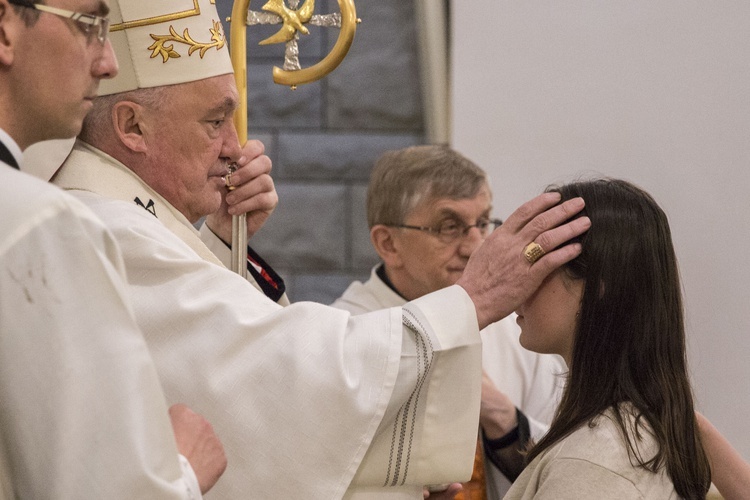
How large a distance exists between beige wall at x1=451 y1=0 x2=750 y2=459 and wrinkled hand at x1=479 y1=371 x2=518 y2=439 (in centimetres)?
58

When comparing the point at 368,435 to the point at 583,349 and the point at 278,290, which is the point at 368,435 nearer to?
the point at 583,349

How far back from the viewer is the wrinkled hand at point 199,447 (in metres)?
1.71

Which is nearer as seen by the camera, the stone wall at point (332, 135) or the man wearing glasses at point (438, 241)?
the man wearing glasses at point (438, 241)

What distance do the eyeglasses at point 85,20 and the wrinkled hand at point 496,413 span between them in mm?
2007

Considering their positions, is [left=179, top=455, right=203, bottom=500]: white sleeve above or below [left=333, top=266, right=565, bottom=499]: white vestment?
above

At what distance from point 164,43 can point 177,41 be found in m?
0.03

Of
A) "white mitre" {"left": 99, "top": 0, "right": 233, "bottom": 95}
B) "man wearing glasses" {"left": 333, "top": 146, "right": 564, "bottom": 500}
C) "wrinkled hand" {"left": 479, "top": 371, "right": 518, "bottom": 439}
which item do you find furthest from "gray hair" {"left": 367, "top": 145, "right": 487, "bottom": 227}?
"white mitre" {"left": 99, "top": 0, "right": 233, "bottom": 95}

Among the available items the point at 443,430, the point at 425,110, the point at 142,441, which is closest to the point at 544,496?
the point at 443,430

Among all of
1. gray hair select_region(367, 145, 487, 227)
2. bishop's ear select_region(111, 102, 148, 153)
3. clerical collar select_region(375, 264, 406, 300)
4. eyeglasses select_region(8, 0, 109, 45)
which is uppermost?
eyeglasses select_region(8, 0, 109, 45)

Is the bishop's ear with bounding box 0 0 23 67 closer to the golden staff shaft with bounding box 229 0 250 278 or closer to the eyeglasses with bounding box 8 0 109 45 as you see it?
the eyeglasses with bounding box 8 0 109 45

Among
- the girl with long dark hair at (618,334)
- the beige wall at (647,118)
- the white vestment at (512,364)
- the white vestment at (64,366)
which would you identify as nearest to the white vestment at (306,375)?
the girl with long dark hair at (618,334)

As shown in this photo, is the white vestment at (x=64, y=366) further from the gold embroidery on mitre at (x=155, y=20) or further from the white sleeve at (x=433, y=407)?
the gold embroidery on mitre at (x=155, y=20)

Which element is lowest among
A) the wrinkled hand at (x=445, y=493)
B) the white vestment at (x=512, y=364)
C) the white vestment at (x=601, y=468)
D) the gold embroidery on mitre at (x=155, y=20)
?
the white vestment at (x=512, y=364)

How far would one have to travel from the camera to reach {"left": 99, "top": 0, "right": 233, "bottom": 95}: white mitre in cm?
268
